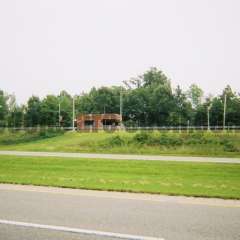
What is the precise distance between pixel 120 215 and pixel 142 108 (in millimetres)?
83076

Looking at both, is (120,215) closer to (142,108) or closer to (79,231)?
(79,231)

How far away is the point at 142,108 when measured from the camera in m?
90.9

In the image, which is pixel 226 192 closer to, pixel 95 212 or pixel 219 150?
pixel 95 212

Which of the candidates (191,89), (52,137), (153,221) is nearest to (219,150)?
(52,137)

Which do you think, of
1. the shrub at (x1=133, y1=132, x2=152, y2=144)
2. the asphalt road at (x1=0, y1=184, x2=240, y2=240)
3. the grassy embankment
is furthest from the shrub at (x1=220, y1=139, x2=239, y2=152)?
the asphalt road at (x1=0, y1=184, x2=240, y2=240)

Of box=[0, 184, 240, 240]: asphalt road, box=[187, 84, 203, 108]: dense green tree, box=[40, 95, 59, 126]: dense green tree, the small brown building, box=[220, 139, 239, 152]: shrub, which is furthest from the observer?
box=[187, 84, 203, 108]: dense green tree

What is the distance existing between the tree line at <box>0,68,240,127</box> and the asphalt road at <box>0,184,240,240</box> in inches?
2747

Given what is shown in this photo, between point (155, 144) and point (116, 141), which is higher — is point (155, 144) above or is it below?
below

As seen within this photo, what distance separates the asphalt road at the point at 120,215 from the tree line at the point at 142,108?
2747 inches

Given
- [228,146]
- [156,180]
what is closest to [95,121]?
[228,146]

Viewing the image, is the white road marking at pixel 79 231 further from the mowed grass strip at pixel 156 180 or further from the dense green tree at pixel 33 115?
the dense green tree at pixel 33 115

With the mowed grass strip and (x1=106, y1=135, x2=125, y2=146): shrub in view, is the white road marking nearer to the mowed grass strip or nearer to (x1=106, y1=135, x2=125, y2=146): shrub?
the mowed grass strip

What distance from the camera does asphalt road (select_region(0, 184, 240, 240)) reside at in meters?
6.61

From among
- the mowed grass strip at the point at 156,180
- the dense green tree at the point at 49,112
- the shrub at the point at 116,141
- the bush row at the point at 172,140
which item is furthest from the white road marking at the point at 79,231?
the dense green tree at the point at 49,112
